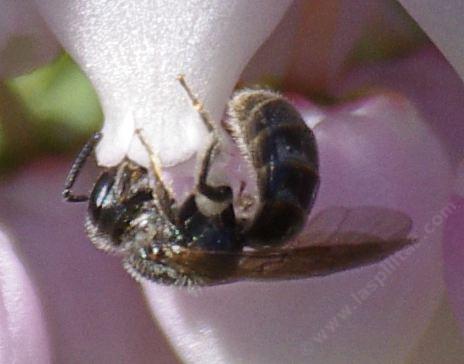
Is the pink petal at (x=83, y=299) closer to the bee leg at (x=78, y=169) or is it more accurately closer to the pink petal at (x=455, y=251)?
the bee leg at (x=78, y=169)

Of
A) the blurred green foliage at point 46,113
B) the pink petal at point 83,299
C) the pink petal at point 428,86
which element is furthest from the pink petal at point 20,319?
the pink petal at point 428,86

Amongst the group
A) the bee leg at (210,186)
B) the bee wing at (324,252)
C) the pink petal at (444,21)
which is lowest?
the bee wing at (324,252)

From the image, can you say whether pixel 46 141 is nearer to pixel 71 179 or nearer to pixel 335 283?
pixel 71 179

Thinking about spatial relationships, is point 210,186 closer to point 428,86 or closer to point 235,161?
point 235,161

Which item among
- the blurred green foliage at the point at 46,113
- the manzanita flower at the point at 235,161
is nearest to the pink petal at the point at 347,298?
the manzanita flower at the point at 235,161

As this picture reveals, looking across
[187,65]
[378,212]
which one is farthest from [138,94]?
[378,212]

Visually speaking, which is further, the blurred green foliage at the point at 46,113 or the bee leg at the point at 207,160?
the blurred green foliage at the point at 46,113

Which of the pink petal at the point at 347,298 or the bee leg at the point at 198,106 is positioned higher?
the bee leg at the point at 198,106

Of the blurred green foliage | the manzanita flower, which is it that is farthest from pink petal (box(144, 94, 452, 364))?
the blurred green foliage
